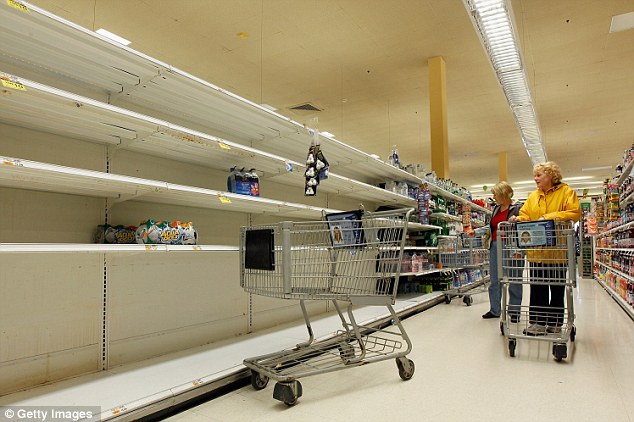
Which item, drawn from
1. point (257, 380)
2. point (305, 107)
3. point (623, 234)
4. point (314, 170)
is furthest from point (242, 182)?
point (305, 107)

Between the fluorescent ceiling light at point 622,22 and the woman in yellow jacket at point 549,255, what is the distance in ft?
10.5

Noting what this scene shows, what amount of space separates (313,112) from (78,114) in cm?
676

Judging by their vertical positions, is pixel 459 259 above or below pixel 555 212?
below

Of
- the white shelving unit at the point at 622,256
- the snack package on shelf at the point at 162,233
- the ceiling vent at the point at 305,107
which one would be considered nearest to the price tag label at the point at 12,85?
the snack package on shelf at the point at 162,233

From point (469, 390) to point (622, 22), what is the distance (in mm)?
5481

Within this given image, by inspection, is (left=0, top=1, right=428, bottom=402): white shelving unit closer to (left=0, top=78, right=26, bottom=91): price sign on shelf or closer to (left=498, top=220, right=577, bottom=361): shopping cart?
(left=0, top=78, right=26, bottom=91): price sign on shelf

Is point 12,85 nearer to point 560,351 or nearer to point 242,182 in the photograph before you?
point 242,182

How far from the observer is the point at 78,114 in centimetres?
205

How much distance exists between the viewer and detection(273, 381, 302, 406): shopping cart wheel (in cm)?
203

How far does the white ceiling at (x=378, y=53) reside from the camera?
4.89 meters

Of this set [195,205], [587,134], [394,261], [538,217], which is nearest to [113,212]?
[195,205]

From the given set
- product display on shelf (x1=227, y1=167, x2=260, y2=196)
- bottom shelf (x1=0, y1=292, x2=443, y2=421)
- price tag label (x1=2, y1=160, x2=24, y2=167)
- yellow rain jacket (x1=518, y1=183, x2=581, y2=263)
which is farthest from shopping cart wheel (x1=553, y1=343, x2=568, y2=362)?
price tag label (x1=2, y1=160, x2=24, y2=167)

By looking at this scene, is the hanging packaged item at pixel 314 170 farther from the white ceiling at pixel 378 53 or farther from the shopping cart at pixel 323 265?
the white ceiling at pixel 378 53

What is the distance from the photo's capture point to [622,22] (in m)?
5.29
